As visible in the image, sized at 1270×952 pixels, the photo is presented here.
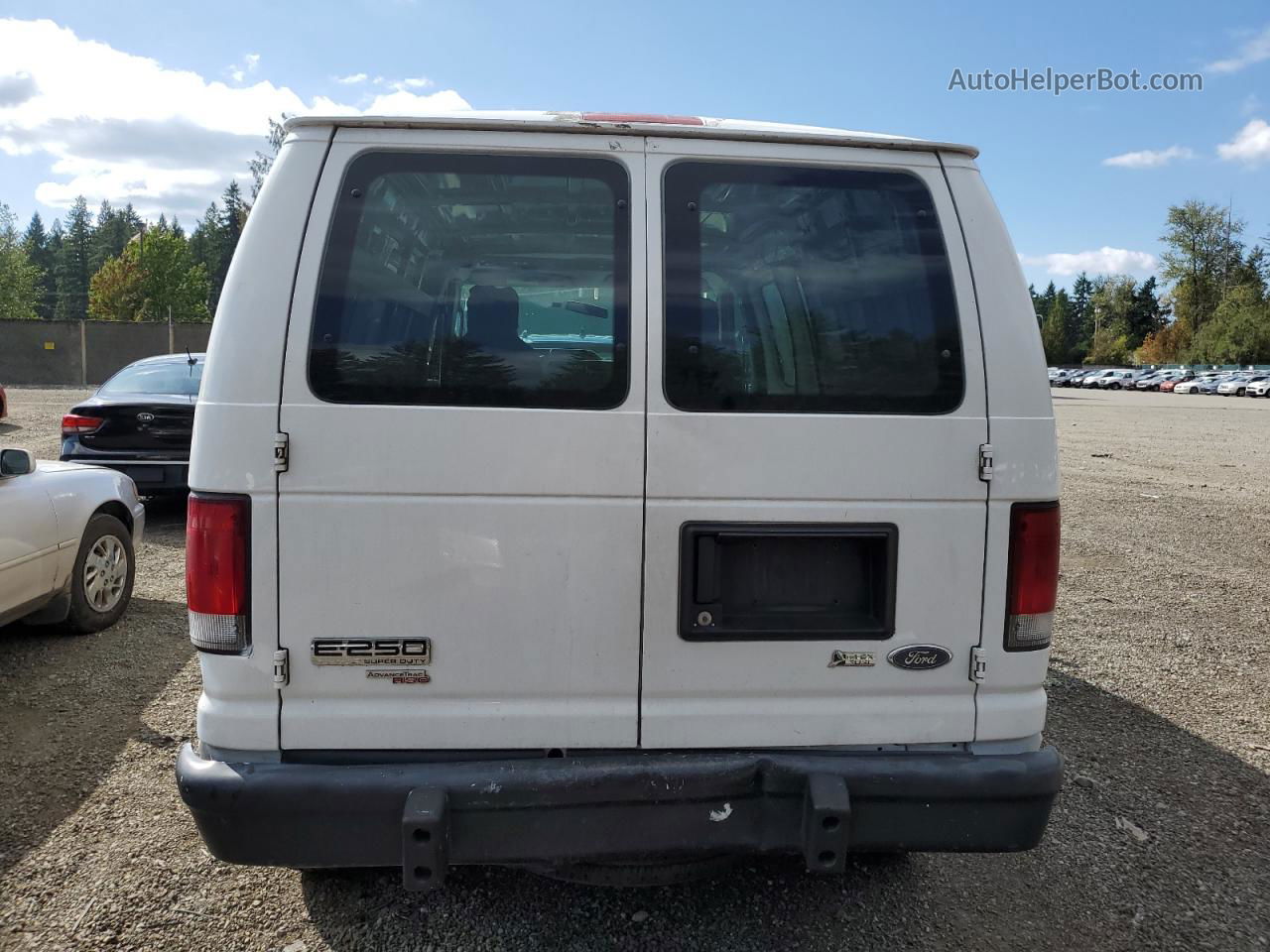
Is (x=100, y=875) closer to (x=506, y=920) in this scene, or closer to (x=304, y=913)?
(x=304, y=913)

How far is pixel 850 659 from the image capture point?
2.48 meters

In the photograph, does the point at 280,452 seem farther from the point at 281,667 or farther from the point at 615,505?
the point at 615,505

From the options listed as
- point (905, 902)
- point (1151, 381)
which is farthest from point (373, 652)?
point (1151, 381)

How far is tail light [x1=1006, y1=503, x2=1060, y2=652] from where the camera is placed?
2.50 metres

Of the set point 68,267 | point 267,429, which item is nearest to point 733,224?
point 267,429

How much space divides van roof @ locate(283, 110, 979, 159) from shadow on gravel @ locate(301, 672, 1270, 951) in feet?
7.73

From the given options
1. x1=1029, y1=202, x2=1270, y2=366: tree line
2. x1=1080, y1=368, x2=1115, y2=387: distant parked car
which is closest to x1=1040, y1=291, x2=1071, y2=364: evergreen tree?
x1=1029, y1=202, x2=1270, y2=366: tree line

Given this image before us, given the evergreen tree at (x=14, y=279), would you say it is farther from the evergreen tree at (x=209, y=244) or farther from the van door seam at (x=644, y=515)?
the van door seam at (x=644, y=515)

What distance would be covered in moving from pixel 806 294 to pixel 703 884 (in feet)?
6.53

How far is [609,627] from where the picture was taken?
2.41m

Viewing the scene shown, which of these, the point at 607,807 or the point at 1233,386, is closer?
the point at 607,807

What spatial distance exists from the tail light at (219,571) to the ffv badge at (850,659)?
154 centimetres

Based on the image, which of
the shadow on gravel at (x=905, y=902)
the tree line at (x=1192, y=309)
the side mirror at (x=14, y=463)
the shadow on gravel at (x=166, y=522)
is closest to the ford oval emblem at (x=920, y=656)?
the shadow on gravel at (x=905, y=902)

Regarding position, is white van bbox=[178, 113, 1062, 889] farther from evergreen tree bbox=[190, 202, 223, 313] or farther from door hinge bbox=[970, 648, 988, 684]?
evergreen tree bbox=[190, 202, 223, 313]
